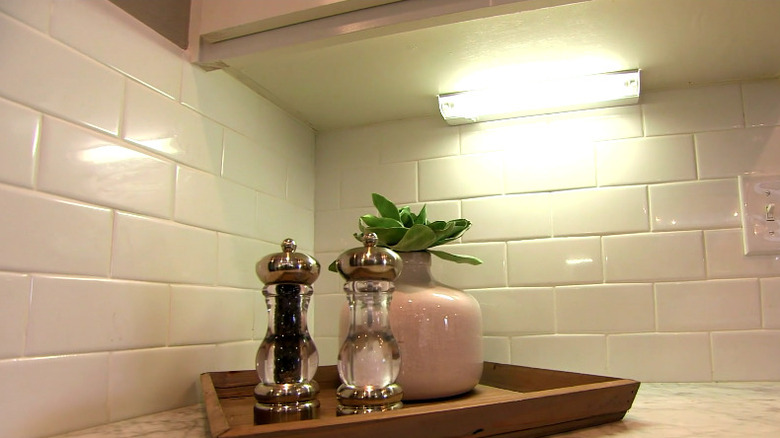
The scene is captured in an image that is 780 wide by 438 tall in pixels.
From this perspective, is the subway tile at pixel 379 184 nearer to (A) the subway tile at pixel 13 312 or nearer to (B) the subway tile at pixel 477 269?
(B) the subway tile at pixel 477 269

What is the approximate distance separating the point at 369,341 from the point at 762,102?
84 cm

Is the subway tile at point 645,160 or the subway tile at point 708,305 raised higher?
the subway tile at point 645,160

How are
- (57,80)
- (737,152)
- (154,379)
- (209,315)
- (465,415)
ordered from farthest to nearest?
(737,152) < (209,315) < (154,379) < (57,80) < (465,415)

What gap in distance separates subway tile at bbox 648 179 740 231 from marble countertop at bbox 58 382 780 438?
283 mm

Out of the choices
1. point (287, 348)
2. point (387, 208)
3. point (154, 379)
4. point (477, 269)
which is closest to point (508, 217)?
point (477, 269)

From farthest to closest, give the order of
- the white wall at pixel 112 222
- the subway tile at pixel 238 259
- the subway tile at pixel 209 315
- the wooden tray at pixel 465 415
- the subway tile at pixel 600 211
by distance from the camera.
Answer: the subway tile at pixel 600 211, the subway tile at pixel 238 259, the subway tile at pixel 209 315, the white wall at pixel 112 222, the wooden tray at pixel 465 415

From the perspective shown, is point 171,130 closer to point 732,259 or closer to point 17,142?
point 17,142

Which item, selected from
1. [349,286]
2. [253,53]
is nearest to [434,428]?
[349,286]

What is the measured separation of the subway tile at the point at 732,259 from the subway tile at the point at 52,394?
947mm

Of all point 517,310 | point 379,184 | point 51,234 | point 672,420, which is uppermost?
point 379,184

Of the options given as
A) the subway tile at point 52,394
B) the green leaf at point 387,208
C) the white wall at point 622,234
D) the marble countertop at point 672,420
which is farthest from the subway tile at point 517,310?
the subway tile at point 52,394

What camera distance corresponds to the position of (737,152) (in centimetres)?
97

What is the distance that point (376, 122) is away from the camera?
1171mm

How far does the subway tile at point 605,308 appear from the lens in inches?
38.2
